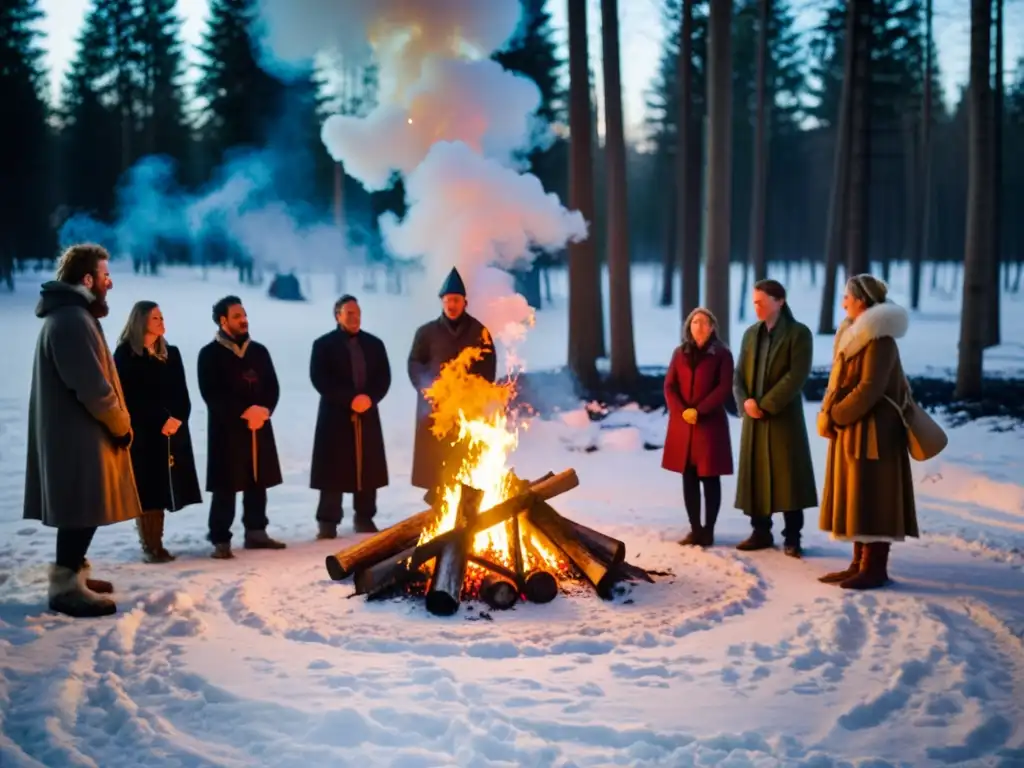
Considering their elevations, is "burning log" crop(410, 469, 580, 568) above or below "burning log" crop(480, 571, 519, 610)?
above

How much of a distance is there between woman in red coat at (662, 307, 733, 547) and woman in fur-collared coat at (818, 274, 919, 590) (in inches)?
55.1

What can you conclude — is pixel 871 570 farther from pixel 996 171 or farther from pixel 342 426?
pixel 996 171

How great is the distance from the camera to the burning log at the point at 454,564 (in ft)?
21.5

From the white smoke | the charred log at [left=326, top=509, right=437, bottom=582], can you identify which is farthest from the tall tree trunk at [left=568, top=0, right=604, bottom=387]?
the charred log at [left=326, top=509, right=437, bottom=582]

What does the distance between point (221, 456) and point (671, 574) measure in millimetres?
3975

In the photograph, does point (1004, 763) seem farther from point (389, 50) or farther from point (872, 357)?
point (389, 50)

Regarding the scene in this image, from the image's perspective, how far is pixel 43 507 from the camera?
6.56 m

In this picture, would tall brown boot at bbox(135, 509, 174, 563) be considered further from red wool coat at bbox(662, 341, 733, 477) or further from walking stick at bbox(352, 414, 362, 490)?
red wool coat at bbox(662, 341, 733, 477)

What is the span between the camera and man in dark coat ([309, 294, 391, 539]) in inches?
358

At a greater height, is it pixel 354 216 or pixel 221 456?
pixel 354 216

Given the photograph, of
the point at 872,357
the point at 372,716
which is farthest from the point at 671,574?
the point at 372,716

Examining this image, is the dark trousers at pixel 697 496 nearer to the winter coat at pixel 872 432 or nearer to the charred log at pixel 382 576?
the winter coat at pixel 872 432

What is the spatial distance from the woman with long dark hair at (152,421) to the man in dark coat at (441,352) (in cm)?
235

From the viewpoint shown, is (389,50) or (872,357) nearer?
(872,357)
